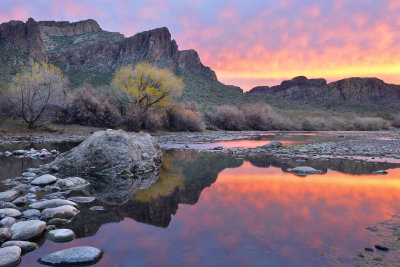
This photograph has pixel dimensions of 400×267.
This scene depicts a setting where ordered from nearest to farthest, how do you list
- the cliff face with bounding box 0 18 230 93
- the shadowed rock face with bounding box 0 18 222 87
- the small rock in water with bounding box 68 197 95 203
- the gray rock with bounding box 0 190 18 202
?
the gray rock with bounding box 0 190 18 202 → the small rock in water with bounding box 68 197 95 203 → the cliff face with bounding box 0 18 230 93 → the shadowed rock face with bounding box 0 18 222 87

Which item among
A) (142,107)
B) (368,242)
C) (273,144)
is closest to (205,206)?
(368,242)

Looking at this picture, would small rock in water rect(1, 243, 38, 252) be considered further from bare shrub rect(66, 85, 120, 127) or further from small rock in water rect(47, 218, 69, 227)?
bare shrub rect(66, 85, 120, 127)

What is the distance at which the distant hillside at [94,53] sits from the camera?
6794cm

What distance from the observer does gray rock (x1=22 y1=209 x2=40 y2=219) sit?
444cm

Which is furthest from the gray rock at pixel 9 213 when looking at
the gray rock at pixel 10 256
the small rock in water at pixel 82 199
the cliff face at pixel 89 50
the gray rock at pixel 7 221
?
the cliff face at pixel 89 50

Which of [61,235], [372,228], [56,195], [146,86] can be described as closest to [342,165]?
[372,228]

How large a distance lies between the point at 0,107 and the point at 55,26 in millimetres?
100758

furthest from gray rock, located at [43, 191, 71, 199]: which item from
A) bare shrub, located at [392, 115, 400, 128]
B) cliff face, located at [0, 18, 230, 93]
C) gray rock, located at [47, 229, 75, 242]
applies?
bare shrub, located at [392, 115, 400, 128]

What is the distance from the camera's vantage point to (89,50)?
299ft

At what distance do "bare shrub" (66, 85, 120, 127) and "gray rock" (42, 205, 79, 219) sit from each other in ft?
82.2

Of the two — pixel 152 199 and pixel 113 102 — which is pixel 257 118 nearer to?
pixel 113 102

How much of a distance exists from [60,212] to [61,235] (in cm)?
90

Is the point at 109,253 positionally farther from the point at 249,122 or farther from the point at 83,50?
the point at 83,50

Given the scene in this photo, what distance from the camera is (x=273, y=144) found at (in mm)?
15977
